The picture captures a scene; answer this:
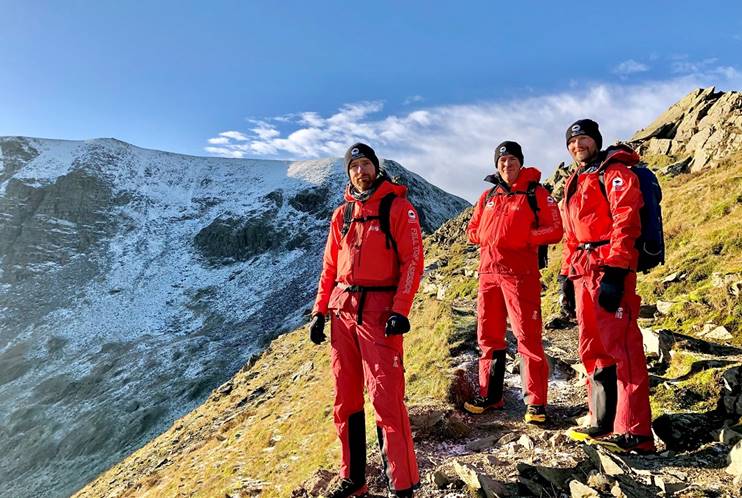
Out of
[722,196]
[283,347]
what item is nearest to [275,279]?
[283,347]

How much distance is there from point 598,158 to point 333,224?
295 centimetres

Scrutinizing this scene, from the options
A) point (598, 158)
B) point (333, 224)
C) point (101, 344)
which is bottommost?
point (101, 344)

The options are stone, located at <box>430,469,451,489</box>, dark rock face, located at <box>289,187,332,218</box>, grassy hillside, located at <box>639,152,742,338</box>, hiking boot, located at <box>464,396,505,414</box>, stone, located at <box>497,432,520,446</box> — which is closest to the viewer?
stone, located at <box>430,469,451,489</box>

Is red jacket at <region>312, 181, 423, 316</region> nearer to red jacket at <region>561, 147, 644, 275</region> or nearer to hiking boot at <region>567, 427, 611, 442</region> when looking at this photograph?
red jacket at <region>561, 147, 644, 275</region>

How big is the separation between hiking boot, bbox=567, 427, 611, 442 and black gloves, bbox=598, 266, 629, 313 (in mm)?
1245

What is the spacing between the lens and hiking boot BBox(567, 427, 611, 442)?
4.56 meters

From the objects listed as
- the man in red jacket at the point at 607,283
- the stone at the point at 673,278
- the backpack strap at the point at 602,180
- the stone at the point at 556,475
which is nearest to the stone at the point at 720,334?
the stone at the point at 673,278

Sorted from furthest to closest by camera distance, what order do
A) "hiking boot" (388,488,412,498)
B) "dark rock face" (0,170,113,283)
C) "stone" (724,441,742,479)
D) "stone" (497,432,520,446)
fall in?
1. "dark rock face" (0,170,113,283)
2. "stone" (497,432,520,446)
3. "hiking boot" (388,488,412,498)
4. "stone" (724,441,742,479)

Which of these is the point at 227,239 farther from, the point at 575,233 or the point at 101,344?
the point at 575,233

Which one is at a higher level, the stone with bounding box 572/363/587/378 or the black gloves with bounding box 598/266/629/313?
the black gloves with bounding box 598/266/629/313

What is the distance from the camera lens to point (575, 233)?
5.04 m

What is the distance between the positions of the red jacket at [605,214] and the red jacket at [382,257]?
5.97 feet

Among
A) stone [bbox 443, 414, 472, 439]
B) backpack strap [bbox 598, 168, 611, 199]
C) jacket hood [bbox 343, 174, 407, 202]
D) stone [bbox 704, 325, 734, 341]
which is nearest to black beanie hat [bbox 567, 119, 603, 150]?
backpack strap [bbox 598, 168, 611, 199]

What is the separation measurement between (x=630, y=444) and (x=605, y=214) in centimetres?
224
